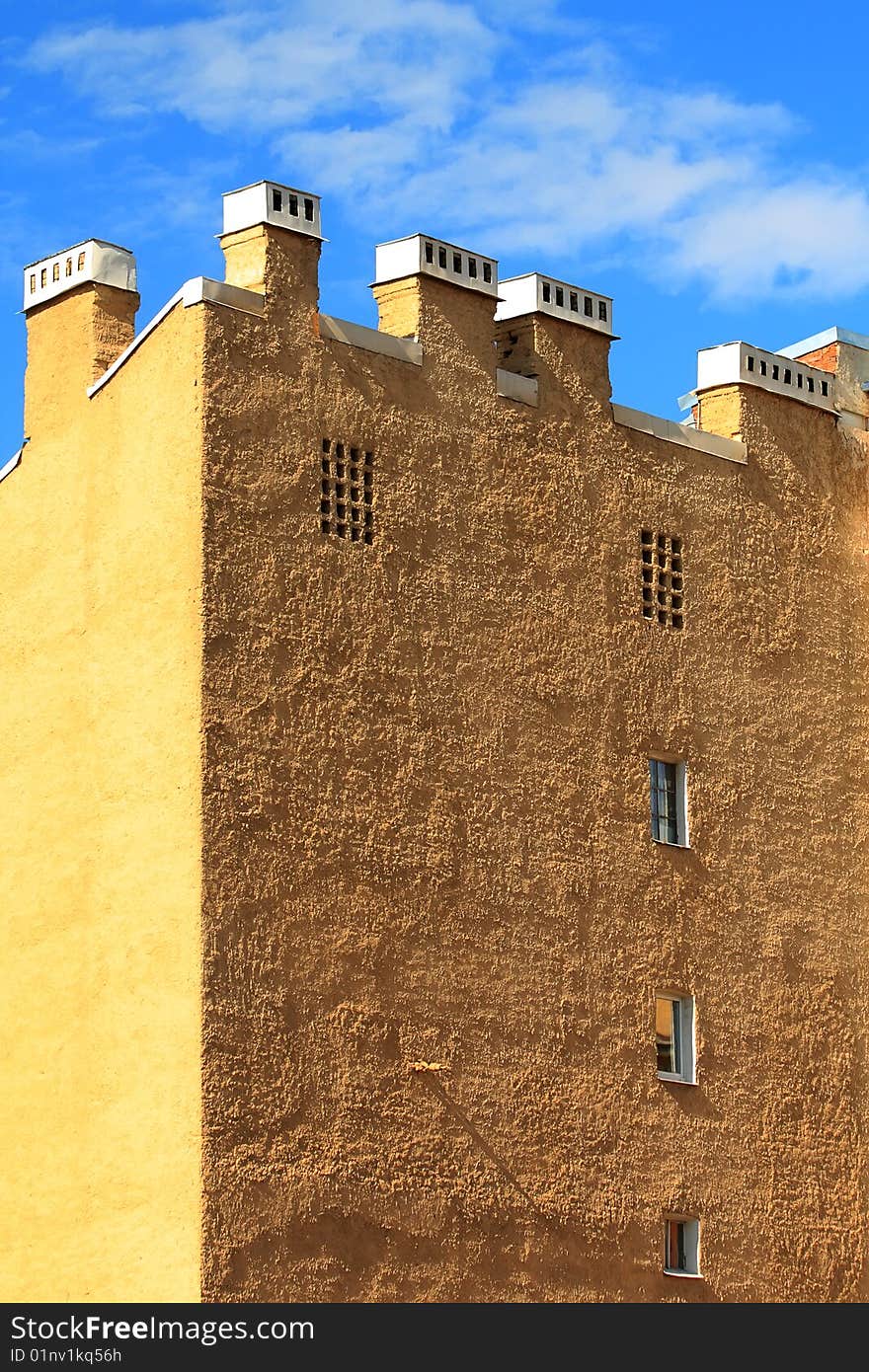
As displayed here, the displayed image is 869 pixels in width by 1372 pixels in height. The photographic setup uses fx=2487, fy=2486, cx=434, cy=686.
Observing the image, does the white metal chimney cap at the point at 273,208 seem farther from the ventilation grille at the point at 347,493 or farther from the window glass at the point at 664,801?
the window glass at the point at 664,801

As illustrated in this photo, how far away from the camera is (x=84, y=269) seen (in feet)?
81.6

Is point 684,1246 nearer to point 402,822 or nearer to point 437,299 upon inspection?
point 402,822

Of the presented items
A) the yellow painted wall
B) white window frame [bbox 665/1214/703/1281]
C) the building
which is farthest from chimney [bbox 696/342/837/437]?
white window frame [bbox 665/1214/703/1281]

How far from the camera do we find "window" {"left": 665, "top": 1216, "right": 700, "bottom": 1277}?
25359 millimetres

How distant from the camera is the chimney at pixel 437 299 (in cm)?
2517

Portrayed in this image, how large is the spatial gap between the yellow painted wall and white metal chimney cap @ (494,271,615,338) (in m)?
4.45

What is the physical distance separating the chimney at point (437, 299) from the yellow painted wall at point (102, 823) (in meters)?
2.84

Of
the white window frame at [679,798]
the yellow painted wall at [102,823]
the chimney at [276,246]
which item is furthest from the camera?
the white window frame at [679,798]

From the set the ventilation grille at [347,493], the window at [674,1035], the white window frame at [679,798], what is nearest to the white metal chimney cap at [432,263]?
the ventilation grille at [347,493]

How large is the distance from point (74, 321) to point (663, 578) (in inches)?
272

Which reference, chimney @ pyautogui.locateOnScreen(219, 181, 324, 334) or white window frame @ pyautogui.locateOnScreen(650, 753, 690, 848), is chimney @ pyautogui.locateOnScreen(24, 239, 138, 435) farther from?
white window frame @ pyautogui.locateOnScreen(650, 753, 690, 848)

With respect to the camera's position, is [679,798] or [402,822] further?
[679,798]

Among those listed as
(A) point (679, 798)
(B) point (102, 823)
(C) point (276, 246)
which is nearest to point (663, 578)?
(A) point (679, 798)

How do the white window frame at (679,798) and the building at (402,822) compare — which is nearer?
the building at (402,822)
